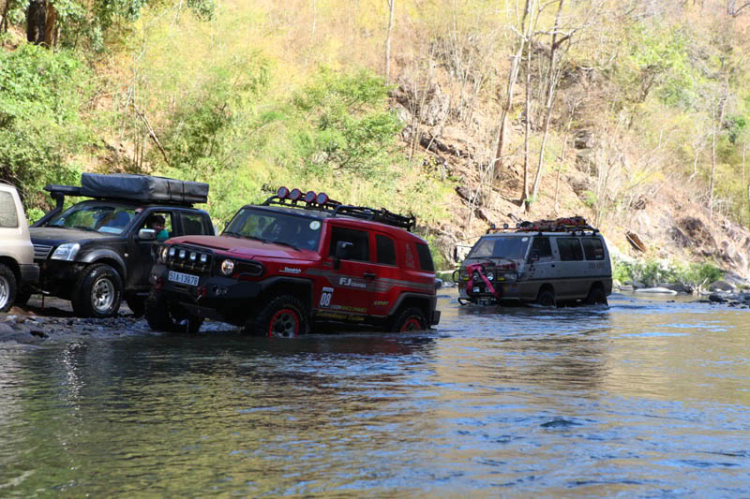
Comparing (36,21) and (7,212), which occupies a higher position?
(36,21)

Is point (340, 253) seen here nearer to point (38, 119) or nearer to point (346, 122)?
point (38, 119)

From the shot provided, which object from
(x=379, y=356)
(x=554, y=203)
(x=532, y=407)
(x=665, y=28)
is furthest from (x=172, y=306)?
(x=665, y=28)

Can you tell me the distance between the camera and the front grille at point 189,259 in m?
11.7

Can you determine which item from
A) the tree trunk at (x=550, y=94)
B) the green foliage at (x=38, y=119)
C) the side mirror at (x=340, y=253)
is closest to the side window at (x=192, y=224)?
the side mirror at (x=340, y=253)

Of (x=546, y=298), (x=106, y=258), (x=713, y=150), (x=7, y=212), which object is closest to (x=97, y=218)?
→ (x=106, y=258)

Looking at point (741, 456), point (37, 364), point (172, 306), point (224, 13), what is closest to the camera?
point (741, 456)

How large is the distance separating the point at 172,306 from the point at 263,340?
68.7 inches

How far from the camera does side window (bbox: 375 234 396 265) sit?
13.6 metres

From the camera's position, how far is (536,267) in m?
22.3

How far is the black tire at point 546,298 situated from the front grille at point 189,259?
1238cm

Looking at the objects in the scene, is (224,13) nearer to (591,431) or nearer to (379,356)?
(379,356)

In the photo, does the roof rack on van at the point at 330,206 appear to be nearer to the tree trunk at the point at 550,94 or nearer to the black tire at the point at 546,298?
the black tire at the point at 546,298

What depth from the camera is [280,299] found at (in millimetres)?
12086

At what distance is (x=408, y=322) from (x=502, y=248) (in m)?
8.79
